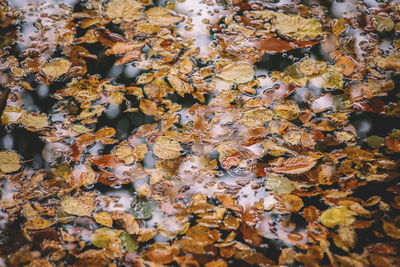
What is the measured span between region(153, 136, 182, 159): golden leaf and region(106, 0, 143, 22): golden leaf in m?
1.04

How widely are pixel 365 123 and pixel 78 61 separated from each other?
1603 millimetres

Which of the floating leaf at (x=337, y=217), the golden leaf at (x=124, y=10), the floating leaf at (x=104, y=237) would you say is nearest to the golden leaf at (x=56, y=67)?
the golden leaf at (x=124, y=10)

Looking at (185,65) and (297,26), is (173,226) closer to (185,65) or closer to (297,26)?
(185,65)

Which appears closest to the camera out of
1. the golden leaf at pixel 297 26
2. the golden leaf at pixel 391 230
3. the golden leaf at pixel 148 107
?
the golden leaf at pixel 391 230

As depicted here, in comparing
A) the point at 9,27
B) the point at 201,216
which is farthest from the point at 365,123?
the point at 9,27

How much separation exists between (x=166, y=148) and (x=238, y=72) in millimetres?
652

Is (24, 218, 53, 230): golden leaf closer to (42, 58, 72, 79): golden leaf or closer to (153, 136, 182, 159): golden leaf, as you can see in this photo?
(153, 136, 182, 159): golden leaf

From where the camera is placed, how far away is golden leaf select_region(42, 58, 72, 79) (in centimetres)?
187

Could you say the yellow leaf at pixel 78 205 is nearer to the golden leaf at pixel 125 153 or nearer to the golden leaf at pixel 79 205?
the golden leaf at pixel 79 205

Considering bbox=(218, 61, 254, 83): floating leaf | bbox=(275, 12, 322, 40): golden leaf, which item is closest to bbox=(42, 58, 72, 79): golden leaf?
bbox=(218, 61, 254, 83): floating leaf

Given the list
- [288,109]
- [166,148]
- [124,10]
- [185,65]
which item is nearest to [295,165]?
[288,109]

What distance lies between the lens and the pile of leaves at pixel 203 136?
3.99 ft

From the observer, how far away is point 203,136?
1562 millimetres

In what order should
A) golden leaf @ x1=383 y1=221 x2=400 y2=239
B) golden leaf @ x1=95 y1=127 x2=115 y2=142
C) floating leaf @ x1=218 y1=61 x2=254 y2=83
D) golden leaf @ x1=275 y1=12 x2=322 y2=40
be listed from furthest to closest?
golden leaf @ x1=275 y1=12 x2=322 y2=40 < floating leaf @ x1=218 y1=61 x2=254 y2=83 < golden leaf @ x1=95 y1=127 x2=115 y2=142 < golden leaf @ x1=383 y1=221 x2=400 y2=239
